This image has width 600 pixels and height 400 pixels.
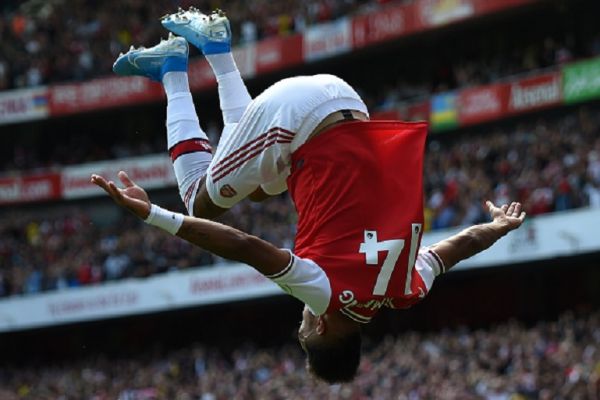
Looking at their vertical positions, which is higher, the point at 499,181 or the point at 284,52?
the point at 284,52

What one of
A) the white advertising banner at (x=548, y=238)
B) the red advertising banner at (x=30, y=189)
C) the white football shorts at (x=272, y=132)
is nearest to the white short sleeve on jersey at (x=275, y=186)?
the white football shorts at (x=272, y=132)

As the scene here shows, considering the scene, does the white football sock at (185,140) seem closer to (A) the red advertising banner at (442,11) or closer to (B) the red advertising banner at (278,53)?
(A) the red advertising banner at (442,11)

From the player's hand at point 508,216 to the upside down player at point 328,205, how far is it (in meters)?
0.67

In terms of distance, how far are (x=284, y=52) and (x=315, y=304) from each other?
24991 millimetres

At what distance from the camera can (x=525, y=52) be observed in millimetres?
28219

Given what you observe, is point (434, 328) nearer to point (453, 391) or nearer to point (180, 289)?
point (180, 289)

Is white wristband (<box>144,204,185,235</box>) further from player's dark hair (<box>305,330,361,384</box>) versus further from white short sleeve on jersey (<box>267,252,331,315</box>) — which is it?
player's dark hair (<box>305,330,361,384</box>)

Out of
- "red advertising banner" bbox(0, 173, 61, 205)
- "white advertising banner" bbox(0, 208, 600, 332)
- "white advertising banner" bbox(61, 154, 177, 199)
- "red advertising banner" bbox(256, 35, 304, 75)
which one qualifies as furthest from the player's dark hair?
"red advertising banner" bbox(0, 173, 61, 205)

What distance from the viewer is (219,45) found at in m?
8.40

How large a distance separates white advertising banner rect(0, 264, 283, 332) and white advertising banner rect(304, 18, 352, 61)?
234 inches

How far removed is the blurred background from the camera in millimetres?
21703

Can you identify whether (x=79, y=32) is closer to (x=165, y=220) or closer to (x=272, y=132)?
(x=272, y=132)

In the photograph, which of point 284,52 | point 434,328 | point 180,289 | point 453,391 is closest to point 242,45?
point 284,52

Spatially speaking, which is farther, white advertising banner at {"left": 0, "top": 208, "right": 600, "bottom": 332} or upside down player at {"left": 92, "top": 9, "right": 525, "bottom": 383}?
white advertising banner at {"left": 0, "top": 208, "right": 600, "bottom": 332}
